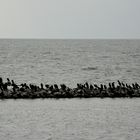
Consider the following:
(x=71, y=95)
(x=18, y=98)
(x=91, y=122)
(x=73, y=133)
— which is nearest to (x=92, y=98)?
(x=71, y=95)

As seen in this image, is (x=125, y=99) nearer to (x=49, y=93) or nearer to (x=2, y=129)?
(x=49, y=93)

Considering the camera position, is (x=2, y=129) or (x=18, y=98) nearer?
(x=2, y=129)

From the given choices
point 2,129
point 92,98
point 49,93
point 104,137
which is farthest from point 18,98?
point 104,137

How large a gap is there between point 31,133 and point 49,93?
12.0m

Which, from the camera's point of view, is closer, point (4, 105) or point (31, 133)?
point (31, 133)

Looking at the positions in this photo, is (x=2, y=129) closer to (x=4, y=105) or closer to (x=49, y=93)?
(x=4, y=105)

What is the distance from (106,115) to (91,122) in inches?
85.1

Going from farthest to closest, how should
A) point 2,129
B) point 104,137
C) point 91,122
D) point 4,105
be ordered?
1. point 4,105
2. point 91,122
3. point 2,129
4. point 104,137

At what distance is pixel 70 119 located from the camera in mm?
27156

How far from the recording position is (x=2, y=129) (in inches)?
972

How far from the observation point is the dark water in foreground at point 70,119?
23578mm

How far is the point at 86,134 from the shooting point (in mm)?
23750

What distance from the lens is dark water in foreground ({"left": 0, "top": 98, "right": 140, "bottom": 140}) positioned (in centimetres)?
2358

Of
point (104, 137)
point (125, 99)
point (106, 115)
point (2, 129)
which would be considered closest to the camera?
point (104, 137)
